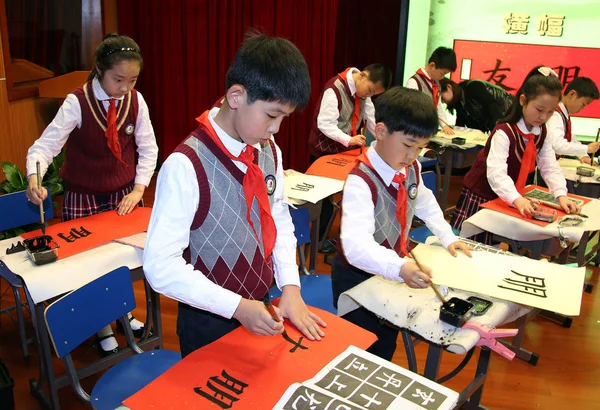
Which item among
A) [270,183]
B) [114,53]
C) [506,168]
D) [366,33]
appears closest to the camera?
[270,183]

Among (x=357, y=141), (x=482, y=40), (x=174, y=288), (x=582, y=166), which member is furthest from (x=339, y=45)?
(x=174, y=288)

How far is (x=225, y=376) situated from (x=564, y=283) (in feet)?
3.51

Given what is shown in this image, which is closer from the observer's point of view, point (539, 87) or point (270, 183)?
point (270, 183)

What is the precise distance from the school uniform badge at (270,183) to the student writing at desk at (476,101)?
372cm

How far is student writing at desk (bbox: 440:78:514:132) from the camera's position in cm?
473

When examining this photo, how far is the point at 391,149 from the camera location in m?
1.68

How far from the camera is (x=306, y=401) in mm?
1020

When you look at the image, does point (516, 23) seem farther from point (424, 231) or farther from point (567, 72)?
point (424, 231)

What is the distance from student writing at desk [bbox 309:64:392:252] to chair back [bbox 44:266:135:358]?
1.96 metres

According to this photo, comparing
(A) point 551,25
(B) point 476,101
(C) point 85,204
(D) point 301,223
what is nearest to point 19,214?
(C) point 85,204

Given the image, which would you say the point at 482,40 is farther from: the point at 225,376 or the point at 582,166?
the point at 225,376

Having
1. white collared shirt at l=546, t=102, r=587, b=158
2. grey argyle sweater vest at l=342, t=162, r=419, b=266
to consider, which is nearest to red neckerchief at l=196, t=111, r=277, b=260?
grey argyle sweater vest at l=342, t=162, r=419, b=266

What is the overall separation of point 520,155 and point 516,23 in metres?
2.58

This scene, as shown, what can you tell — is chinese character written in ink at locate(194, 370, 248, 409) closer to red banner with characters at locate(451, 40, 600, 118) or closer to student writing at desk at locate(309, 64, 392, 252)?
student writing at desk at locate(309, 64, 392, 252)
